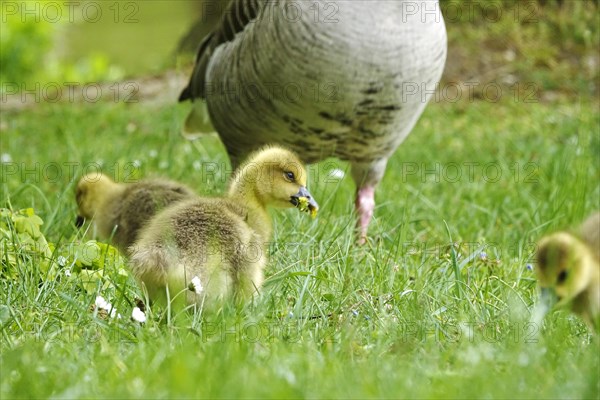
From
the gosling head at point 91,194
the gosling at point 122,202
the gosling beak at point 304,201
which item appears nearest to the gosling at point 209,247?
the gosling beak at point 304,201

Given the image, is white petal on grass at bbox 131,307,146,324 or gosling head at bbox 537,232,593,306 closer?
gosling head at bbox 537,232,593,306

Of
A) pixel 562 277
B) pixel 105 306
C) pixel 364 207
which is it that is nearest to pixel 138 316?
pixel 105 306

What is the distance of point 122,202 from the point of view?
16.8 feet

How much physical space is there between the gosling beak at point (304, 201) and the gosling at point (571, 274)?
115cm

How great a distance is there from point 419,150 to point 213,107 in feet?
8.92

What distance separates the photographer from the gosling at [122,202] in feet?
16.1

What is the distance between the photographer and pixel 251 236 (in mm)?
4012

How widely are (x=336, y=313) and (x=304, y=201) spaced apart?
2.13 ft

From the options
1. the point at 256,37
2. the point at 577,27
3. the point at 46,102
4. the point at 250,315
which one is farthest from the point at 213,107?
the point at 577,27

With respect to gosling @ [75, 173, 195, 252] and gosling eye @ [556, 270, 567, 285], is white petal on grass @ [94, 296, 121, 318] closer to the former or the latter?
gosling @ [75, 173, 195, 252]

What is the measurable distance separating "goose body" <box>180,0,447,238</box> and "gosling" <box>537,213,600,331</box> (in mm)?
2130

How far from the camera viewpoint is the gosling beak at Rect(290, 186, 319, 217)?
4270 mm

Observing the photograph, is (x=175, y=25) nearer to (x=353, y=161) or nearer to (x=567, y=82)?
(x=567, y=82)

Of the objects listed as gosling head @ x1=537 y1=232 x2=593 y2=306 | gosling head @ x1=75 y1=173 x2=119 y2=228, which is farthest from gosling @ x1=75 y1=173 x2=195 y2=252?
gosling head @ x1=537 y1=232 x2=593 y2=306
